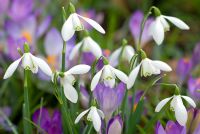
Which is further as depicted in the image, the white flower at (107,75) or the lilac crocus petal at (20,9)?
the lilac crocus petal at (20,9)

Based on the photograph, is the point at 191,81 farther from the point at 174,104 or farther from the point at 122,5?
the point at 122,5

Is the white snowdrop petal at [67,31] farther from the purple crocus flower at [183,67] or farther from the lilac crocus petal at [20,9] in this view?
the lilac crocus petal at [20,9]

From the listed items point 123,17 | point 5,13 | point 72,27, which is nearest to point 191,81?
point 72,27

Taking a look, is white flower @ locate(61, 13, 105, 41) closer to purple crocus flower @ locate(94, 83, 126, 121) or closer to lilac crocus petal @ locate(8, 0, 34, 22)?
purple crocus flower @ locate(94, 83, 126, 121)

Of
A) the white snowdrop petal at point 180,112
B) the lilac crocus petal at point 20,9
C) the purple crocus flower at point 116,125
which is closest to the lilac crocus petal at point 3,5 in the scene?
the lilac crocus petal at point 20,9

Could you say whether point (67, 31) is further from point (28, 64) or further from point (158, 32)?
point (158, 32)
